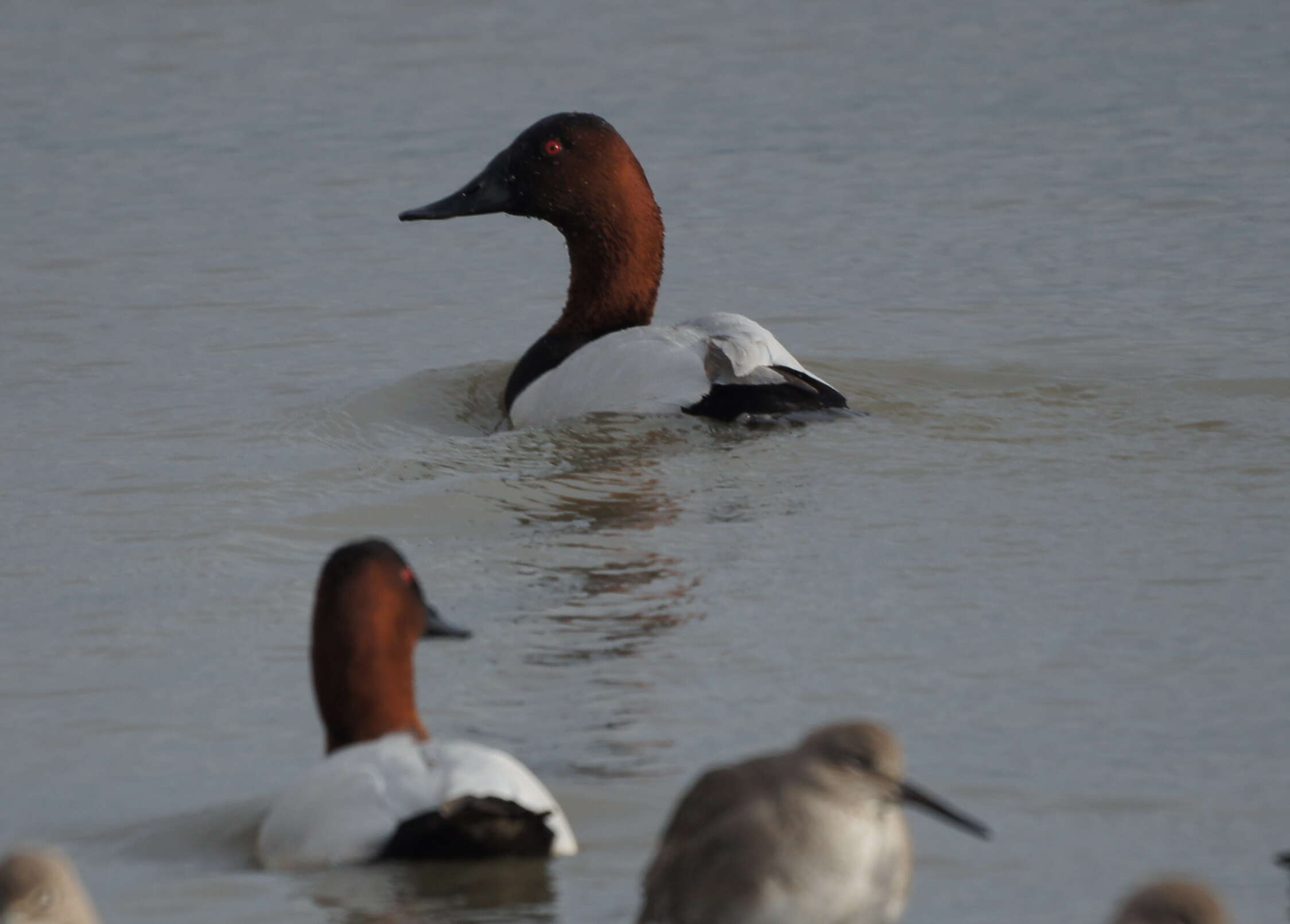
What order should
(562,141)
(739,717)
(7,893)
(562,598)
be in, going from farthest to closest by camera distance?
(562,141) < (562,598) < (739,717) < (7,893)

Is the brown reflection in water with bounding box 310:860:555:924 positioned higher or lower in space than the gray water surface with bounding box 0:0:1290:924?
lower

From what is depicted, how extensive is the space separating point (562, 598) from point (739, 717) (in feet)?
4.08

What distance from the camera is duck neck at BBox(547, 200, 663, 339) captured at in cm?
914

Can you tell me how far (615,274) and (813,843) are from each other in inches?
230

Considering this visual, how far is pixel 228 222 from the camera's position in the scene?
13516 mm

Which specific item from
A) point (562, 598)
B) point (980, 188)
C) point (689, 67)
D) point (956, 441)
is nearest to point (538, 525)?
point (562, 598)

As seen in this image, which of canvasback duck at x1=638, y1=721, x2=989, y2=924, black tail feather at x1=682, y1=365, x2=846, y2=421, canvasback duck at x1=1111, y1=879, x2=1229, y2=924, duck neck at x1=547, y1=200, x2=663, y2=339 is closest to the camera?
canvasback duck at x1=1111, y1=879, x2=1229, y2=924

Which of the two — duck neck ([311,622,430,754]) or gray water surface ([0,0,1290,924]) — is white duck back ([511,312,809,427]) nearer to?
gray water surface ([0,0,1290,924])

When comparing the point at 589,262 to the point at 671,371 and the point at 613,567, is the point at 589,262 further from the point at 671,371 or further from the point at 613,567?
the point at 613,567

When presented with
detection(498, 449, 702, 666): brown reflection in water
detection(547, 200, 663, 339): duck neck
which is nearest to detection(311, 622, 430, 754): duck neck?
detection(498, 449, 702, 666): brown reflection in water

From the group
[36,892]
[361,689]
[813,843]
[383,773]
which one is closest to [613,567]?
[361,689]

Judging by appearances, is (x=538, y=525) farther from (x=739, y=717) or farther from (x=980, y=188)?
(x=980, y=188)

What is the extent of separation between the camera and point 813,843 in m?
3.51

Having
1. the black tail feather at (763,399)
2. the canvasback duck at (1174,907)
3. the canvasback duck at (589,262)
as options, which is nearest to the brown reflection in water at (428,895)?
the canvasback duck at (1174,907)
